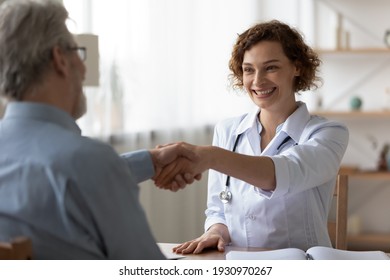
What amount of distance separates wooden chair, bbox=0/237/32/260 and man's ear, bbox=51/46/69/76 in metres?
0.35

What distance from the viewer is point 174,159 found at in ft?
5.92

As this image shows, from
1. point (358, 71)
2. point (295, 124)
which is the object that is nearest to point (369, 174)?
point (358, 71)

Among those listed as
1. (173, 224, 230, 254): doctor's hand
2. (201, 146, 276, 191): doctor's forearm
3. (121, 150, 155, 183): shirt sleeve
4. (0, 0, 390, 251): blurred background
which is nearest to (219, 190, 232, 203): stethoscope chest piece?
(173, 224, 230, 254): doctor's hand

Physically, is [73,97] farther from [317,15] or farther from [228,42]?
[317,15]

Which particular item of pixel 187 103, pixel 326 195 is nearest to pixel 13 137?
pixel 326 195

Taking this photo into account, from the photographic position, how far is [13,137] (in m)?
1.26

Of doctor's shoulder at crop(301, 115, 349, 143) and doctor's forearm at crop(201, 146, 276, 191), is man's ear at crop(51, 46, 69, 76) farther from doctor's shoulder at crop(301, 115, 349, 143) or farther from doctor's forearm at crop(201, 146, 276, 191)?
doctor's shoulder at crop(301, 115, 349, 143)

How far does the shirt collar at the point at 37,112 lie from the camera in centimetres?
127

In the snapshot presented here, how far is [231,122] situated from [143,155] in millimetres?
793

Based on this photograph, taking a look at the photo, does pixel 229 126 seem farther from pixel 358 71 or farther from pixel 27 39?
pixel 358 71

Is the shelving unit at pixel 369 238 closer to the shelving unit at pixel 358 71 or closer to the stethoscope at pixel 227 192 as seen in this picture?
the shelving unit at pixel 358 71

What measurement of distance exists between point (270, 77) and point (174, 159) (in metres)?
0.60

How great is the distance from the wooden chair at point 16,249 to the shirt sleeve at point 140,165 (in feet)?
1.63

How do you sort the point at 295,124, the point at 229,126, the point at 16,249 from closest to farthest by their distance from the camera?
the point at 16,249
the point at 295,124
the point at 229,126
